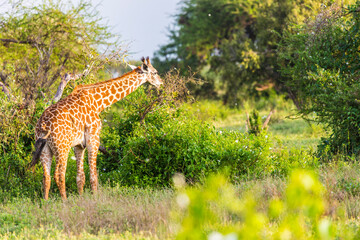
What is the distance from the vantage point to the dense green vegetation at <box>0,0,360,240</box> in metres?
4.84

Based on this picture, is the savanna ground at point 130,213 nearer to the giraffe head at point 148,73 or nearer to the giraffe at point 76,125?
the giraffe at point 76,125

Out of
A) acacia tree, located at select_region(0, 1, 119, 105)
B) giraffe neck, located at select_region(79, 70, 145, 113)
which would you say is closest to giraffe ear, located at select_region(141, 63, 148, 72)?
giraffe neck, located at select_region(79, 70, 145, 113)

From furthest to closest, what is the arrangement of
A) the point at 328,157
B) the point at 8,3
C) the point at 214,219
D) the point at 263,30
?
the point at 263,30, the point at 8,3, the point at 328,157, the point at 214,219

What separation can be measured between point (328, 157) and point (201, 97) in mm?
17961

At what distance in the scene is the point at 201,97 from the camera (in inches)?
1104

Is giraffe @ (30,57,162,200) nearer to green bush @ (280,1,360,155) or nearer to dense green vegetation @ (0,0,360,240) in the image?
dense green vegetation @ (0,0,360,240)

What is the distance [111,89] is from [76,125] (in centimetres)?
107

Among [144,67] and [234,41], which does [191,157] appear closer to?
[144,67]

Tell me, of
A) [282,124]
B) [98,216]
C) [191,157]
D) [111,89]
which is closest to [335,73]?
[191,157]

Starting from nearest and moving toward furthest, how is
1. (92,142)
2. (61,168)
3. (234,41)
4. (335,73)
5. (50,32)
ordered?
(61,168) < (92,142) < (335,73) < (50,32) < (234,41)

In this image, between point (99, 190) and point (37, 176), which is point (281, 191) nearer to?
point (99, 190)

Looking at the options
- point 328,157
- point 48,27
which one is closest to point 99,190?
point 328,157

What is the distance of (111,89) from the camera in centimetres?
815

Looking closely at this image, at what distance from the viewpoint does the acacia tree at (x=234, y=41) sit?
73.9 ft
